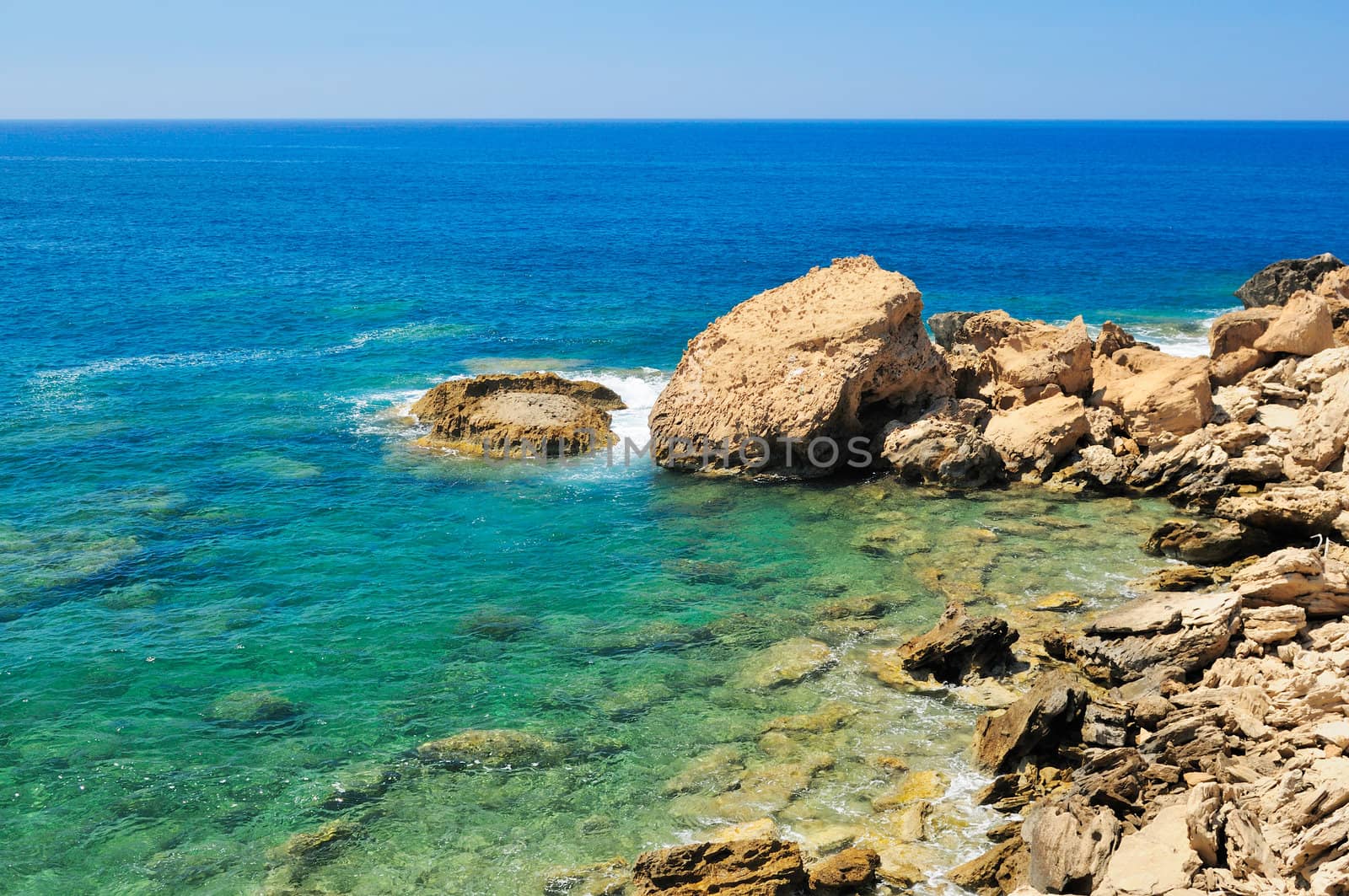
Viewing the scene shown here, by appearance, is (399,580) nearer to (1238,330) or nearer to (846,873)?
(846,873)

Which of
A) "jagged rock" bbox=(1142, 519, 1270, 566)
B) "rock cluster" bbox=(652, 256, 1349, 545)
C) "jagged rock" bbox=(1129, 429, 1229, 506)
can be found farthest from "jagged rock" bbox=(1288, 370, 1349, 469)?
"jagged rock" bbox=(1142, 519, 1270, 566)

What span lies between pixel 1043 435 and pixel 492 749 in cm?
1925

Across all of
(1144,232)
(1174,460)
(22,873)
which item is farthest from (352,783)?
(1144,232)

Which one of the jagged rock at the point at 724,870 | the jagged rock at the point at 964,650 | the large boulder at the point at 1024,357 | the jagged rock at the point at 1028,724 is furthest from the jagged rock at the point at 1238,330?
the jagged rock at the point at 724,870

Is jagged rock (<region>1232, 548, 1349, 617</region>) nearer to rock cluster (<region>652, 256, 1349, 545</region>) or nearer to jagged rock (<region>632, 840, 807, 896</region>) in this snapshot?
rock cluster (<region>652, 256, 1349, 545</region>)

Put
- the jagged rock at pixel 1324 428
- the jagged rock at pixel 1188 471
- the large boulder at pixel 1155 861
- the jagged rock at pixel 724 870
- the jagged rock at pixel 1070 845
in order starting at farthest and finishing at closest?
the jagged rock at pixel 1188 471
the jagged rock at pixel 1324 428
the jagged rock at pixel 724 870
the jagged rock at pixel 1070 845
the large boulder at pixel 1155 861

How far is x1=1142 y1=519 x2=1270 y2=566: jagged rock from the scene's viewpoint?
24562mm

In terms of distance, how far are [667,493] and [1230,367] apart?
1753 cm

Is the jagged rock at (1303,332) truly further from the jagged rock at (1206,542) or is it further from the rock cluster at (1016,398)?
the jagged rock at (1206,542)

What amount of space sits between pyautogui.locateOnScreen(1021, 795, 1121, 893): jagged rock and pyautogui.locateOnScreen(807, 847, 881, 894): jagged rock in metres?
2.14

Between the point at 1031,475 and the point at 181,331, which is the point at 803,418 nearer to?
the point at 1031,475

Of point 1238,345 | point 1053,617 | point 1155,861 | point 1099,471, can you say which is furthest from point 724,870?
point 1238,345

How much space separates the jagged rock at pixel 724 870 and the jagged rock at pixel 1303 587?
11163 millimetres

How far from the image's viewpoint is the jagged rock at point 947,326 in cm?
3841
